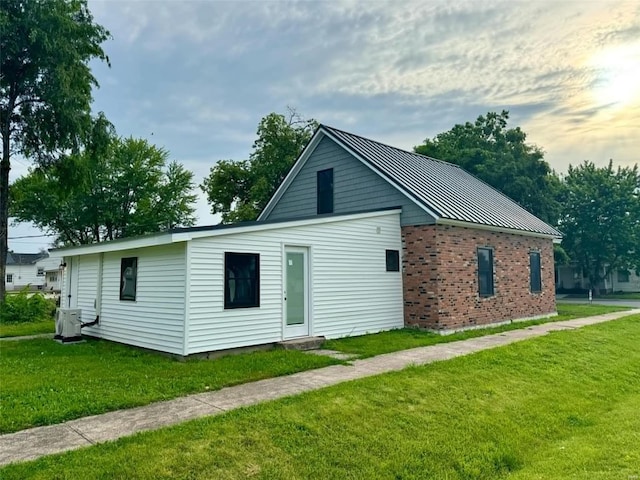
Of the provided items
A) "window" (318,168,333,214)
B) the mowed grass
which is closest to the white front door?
the mowed grass

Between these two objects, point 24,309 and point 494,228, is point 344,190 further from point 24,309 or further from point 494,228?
point 24,309

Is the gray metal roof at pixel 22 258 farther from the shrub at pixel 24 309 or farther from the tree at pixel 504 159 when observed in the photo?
the tree at pixel 504 159

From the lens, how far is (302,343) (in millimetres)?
9195

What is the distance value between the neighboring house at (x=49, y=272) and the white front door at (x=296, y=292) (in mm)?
52762

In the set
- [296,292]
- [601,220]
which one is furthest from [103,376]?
[601,220]

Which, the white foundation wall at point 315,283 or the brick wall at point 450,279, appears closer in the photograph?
the white foundation wall at point 315,283

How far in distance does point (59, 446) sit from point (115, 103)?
668 inches

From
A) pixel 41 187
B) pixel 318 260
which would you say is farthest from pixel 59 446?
pixel 41 187

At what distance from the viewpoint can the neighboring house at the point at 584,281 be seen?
36.3 metres

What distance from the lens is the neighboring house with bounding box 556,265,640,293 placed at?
3631 centimetres

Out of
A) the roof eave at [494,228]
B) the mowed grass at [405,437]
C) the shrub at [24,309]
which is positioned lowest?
the mowed grass at [405,437]

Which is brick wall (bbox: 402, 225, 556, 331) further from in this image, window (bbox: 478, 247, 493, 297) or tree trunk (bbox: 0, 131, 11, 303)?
tree trunk (bbox: 0, 131, 11, 303)

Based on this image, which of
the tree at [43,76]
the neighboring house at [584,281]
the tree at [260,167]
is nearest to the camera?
the tree at [43,76]

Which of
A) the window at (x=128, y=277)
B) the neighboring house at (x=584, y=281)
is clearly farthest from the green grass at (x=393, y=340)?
the neighboring house at (x=584, y=281)
